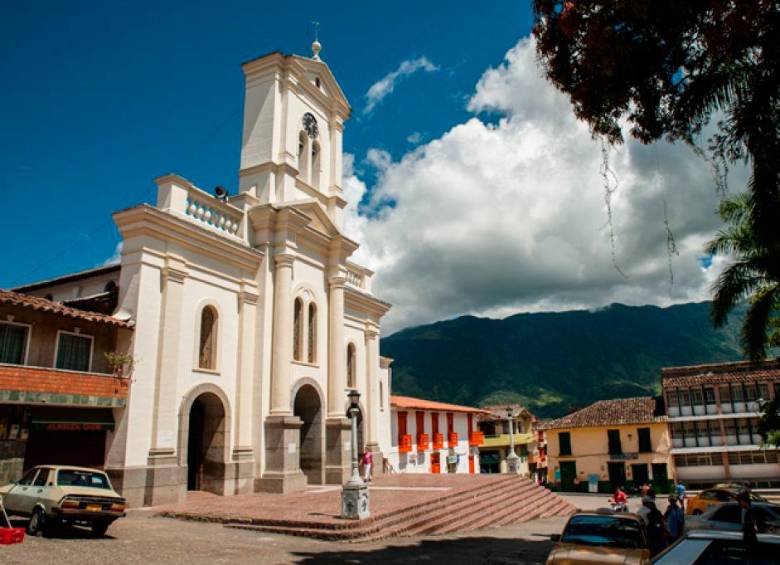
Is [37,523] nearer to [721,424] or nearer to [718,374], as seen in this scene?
[721,424]

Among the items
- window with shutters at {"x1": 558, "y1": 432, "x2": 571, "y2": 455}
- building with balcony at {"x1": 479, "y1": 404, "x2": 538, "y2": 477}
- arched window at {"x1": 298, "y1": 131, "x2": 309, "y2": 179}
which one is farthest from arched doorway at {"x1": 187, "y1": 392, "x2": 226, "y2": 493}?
building with balcony at {"x1": 479, "y1": 404, "x2": 538, "y2": 477}

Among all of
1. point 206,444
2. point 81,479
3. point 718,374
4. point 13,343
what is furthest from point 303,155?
point 718,374

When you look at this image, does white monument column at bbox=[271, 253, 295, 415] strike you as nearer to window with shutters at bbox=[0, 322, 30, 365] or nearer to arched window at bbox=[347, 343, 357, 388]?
arched window at bbox=[347, 343, 357, 388]

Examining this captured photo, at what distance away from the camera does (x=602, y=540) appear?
8.83 metres

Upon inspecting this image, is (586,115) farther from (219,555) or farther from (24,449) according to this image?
(24,449)

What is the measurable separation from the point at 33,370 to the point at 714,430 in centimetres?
4698

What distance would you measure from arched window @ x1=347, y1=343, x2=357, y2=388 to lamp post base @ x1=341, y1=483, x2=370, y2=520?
47.6 ft

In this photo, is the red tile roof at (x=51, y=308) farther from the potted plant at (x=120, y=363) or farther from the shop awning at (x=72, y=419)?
the shop awning at (x=72, y=419)

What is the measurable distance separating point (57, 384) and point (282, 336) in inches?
323

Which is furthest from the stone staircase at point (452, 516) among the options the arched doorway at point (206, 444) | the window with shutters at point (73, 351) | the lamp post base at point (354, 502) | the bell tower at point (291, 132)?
the bell tower at point (291, 132)

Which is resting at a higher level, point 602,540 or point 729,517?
point 602,540

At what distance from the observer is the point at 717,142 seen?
31.3ft

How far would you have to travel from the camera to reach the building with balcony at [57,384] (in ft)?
45.2

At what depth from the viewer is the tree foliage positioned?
8.45 m
